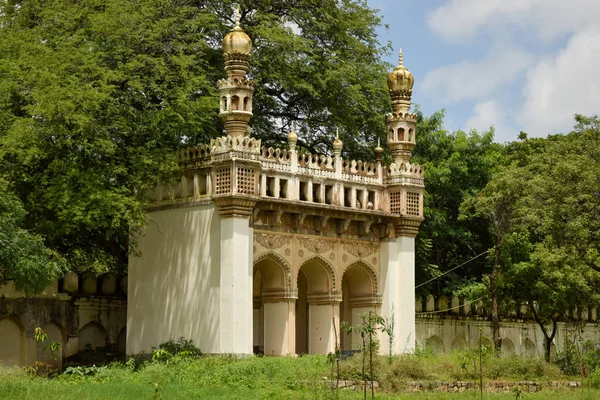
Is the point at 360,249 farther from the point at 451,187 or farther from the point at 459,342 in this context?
the point at 451,187

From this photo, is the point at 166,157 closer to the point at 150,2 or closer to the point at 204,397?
the point at 150,2

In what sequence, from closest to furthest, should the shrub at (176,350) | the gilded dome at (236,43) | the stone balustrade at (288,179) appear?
the shrub at (176,350)
the stone balustrade at (288,179)
the gilded dome at (236,43)

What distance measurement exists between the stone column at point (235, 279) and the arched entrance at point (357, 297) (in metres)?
4.42

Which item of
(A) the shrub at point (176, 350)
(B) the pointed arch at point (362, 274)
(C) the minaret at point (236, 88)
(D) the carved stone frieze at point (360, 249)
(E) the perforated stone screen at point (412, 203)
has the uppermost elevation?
(C) the minaret at point (236, 88)

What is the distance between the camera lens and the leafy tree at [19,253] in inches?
1021

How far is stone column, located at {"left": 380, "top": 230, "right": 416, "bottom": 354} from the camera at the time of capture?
104ft

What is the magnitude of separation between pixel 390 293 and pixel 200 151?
21.8 feet

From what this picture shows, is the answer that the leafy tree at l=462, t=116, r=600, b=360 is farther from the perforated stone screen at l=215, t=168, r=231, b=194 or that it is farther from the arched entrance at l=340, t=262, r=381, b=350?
the perforated stone screen at l=215, t=168, r=231, b=194

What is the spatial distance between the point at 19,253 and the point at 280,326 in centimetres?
709

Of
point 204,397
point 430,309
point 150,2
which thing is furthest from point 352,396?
point 430,309

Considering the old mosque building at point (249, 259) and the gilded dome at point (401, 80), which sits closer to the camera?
the old mosque building at point (249, 259)

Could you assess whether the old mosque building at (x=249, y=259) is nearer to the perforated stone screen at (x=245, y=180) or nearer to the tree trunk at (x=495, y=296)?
the perforated stone screen at (x=245, y=180)

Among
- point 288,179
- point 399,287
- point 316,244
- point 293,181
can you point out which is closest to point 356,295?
point 399,287

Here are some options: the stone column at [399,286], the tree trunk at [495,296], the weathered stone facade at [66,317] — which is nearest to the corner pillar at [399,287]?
the stone column at [399,286]
